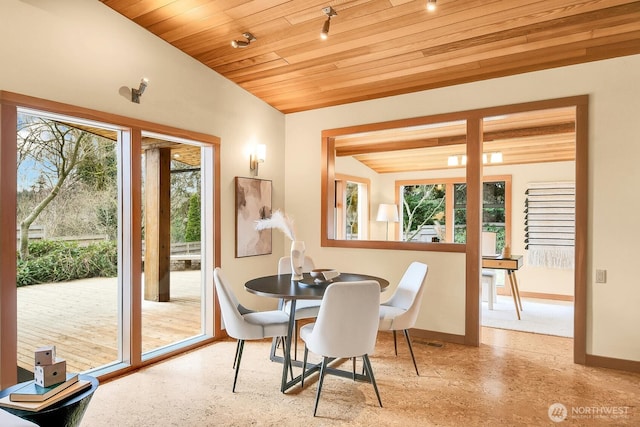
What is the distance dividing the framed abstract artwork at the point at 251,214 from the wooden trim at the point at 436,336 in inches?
77.6

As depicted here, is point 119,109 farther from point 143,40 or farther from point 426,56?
point 426,56

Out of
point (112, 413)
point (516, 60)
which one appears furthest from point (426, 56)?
point (112, 413)

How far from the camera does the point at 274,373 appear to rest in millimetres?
3242

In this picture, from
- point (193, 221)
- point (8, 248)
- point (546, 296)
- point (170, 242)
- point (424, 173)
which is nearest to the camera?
point (8, 248)

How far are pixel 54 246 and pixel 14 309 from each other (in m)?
0.52

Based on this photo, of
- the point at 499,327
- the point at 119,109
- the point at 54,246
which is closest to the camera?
the point at 54,246

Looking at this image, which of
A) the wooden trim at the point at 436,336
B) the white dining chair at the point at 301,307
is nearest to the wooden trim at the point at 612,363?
the wooden trim at the point at 436,336

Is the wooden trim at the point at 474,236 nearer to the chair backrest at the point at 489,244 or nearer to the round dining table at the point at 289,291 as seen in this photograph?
the round dining table at the point at 289,291

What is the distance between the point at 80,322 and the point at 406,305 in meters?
2.76

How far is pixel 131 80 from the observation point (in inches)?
131

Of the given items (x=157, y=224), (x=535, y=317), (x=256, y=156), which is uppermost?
(x=256, y=156)

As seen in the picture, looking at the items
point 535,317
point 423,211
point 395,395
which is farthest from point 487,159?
point 395,395

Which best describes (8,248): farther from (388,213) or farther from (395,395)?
(388,213)

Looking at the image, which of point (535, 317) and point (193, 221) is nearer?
point (193, 221)
